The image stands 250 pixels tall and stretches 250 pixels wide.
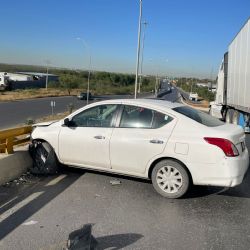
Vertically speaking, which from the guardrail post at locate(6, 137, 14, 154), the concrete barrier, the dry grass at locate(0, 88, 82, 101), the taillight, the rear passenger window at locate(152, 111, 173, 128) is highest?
the dry grass at locate(0, 88, 82, 101)

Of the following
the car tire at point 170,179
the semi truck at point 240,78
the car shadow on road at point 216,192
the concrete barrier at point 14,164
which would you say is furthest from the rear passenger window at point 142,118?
the semi truck at point 240,78

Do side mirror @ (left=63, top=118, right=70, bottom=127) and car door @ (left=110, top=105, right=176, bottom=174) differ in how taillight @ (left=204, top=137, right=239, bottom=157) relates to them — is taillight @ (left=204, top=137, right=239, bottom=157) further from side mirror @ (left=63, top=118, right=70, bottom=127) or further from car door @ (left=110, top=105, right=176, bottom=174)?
side mirror @ (left=63, top=118, right=70, bottom=127)

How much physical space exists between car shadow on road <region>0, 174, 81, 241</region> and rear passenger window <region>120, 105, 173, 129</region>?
4.77 feet

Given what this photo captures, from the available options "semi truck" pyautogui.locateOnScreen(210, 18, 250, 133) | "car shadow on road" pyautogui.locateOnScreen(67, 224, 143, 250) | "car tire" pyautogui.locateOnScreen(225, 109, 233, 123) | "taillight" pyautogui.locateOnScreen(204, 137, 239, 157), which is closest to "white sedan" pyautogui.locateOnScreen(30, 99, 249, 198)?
"taillight" pyautogui.locateOnScreen(204, 137, 239, 157)

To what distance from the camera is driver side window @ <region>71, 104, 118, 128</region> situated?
6602 mm

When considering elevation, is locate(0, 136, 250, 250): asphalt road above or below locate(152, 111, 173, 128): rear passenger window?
below

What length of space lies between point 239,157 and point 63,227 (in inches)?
109

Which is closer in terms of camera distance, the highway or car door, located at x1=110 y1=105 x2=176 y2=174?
car door, located at x1=110 y1=105 x2=176 y2=174

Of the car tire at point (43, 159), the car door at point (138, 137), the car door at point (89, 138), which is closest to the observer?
the car door at point (138, 137)

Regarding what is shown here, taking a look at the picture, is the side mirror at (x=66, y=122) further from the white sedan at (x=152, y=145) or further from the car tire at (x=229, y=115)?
the car tire at (x=229, y=115)

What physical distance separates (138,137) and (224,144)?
132 cm

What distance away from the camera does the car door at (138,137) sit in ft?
19.8

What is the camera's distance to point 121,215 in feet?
17.0

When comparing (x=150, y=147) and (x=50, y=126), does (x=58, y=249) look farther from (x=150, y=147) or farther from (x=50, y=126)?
(x=50, y=126)
